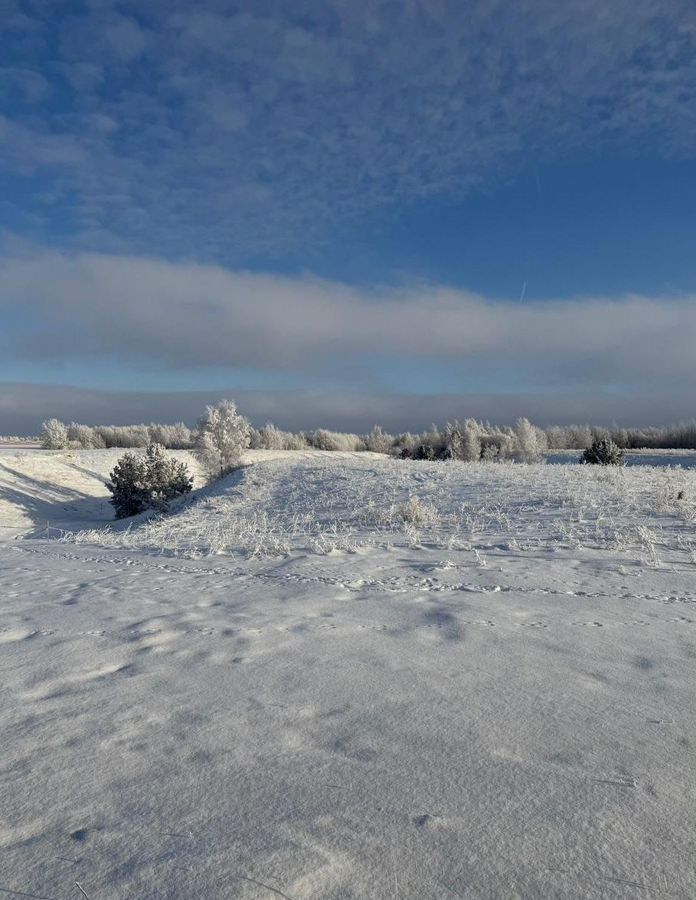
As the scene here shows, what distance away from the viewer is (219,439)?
26922mm

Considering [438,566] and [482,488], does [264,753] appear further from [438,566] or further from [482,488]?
[482,488]

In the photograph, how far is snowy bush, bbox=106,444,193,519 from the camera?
22031 millimetres

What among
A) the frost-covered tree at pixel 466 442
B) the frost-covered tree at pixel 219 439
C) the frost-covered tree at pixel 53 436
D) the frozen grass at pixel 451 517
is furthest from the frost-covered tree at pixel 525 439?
the frost-covered tree at pixel 53 436

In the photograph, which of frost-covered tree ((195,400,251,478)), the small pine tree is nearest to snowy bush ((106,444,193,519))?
the small pine tree

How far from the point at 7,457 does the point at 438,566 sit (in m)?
28.5

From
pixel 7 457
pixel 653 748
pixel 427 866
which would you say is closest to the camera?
pixel 427 866

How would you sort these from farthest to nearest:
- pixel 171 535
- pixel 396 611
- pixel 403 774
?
1. pixel 171 535
2. pixel 396 611
3. pixel 403 774

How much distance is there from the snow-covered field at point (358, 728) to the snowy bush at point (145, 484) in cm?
1517

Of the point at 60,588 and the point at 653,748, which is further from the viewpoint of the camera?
the point at 60,588

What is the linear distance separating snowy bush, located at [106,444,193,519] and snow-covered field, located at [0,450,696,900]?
15168 millimetres

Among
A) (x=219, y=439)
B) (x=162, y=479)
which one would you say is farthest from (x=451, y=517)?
(x=219, y=439)

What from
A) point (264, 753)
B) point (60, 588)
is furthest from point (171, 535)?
point (264, 753)

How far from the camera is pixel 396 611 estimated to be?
5.19 metres

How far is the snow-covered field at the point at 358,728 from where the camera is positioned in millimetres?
1940
